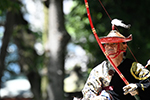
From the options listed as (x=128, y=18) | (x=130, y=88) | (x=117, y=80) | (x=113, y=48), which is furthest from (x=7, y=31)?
→ (x=130, y=88)

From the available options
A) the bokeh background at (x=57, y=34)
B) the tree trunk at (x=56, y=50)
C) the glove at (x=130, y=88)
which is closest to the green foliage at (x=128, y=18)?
the bokeh background at (x=57, y=34)

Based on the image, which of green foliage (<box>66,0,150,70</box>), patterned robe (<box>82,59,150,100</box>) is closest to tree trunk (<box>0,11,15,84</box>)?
green foliage (<box>66,0,150,70</box>)

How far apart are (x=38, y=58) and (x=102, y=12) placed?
11.6ft

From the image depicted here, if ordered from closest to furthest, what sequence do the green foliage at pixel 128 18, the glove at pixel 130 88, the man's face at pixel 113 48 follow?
the glove at pixel 130 88 → the man's face at pixel 113 48 → the green foliage at pixel 128 18

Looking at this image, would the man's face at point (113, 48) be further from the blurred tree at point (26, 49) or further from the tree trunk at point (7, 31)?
the blurred tree at point (26, 49)

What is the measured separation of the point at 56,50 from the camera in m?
8.25

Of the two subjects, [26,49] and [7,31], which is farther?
[26,49]

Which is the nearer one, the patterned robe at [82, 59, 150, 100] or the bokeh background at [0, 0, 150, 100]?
the patterned robe at [82, 59, 150, 100]

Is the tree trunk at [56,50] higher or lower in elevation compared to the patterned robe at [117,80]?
higher

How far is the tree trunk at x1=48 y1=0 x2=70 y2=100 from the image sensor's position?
8.17 meters

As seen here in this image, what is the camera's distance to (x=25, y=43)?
1155 cm

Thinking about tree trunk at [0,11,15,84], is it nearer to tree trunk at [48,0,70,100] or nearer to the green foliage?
the green foliage

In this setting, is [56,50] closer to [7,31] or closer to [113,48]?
[7,31]

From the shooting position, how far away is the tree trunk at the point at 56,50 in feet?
26.8
